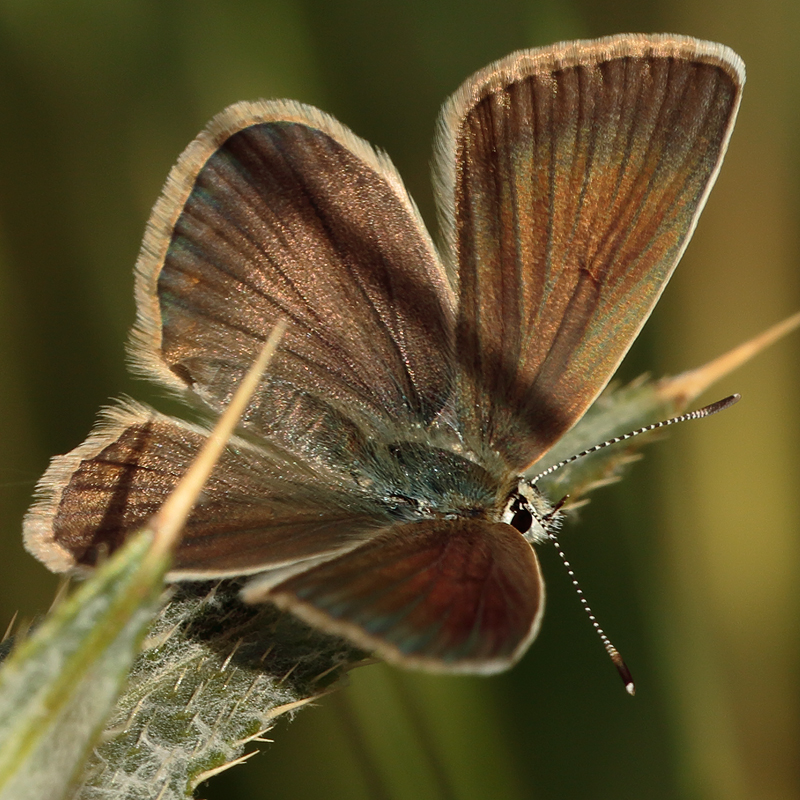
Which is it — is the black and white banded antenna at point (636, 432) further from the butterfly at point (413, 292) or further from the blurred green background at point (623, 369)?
the blurred green background at point (623, 369)

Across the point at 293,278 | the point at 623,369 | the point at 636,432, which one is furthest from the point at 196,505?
the point at 623,369

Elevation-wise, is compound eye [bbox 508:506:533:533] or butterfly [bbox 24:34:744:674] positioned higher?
butterfly [bbox 24:34:744:674]

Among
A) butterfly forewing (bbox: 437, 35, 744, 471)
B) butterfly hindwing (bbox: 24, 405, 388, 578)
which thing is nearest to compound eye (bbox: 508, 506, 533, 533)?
butterfly forewing (bbox: 437, 35, 744, 471)

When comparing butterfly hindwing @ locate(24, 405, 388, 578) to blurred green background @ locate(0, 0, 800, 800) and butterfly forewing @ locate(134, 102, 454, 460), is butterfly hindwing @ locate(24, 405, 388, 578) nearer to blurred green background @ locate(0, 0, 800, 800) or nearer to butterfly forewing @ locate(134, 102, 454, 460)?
butterfly forewing @ locate(134, 102, 454, 460)

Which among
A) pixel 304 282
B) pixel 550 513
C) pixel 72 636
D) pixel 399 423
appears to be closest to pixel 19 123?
pixel 304 282

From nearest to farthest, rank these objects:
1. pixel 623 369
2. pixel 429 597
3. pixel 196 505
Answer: pixel 429 597 → pixel 196 505 → pixel 623 369

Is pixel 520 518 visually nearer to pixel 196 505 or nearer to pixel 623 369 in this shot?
pixel 196 505

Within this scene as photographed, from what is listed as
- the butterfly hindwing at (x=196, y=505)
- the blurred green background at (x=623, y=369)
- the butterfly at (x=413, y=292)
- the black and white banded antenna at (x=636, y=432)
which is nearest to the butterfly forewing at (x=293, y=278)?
the butterfly at (x=413, y=292)
